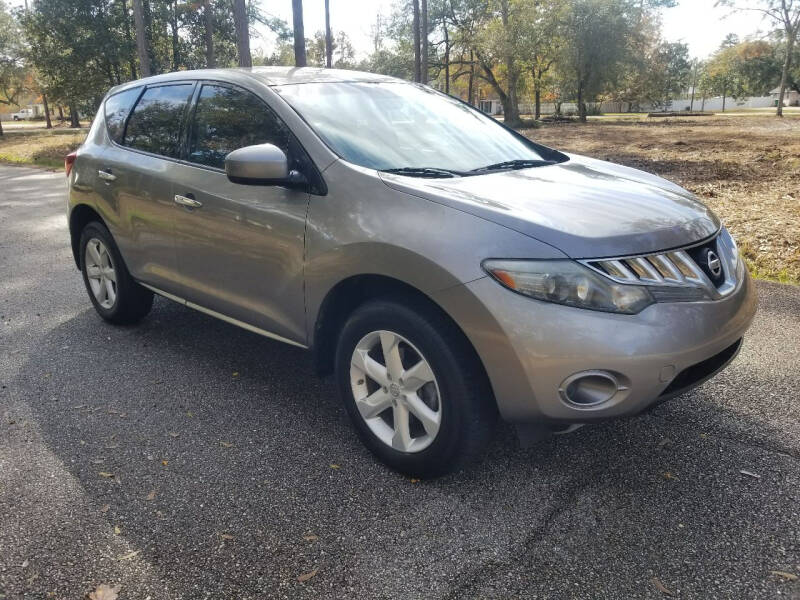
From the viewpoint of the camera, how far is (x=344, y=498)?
277 cm

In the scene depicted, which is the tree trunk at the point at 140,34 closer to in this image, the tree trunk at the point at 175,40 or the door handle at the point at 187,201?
the tree trunk at the point at 175,40

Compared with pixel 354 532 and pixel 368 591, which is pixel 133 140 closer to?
pixel 354 532

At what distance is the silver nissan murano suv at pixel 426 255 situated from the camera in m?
2.37

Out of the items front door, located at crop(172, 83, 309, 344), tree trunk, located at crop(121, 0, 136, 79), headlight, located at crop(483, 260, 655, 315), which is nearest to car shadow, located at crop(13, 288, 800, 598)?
front door, located at crop(172, 83, 309, 344)

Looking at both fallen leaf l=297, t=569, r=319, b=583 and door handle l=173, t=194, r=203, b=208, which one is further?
door handle l=173, t=194, r=203, b=208

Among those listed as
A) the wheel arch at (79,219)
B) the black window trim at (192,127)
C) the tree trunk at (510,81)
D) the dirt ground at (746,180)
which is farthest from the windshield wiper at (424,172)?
the tree trunk at (510,81)

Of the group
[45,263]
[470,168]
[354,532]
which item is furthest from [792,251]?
[45,263]

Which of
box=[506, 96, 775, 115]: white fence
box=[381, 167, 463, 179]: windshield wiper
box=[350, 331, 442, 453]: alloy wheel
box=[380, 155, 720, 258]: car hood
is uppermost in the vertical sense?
box=[506, 96, 775, 115]: white fence

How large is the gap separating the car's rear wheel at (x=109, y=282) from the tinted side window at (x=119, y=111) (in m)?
0.67

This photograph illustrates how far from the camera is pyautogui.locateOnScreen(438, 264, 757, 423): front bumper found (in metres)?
2.31

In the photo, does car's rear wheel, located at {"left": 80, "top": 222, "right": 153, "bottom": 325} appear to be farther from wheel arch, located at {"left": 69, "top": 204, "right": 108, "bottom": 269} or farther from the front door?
the front door

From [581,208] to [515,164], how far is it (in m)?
0.93

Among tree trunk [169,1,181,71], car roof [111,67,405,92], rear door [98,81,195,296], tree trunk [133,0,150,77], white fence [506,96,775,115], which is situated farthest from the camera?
white fence [506,96,775,115]

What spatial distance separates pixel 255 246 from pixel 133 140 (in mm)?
1707
